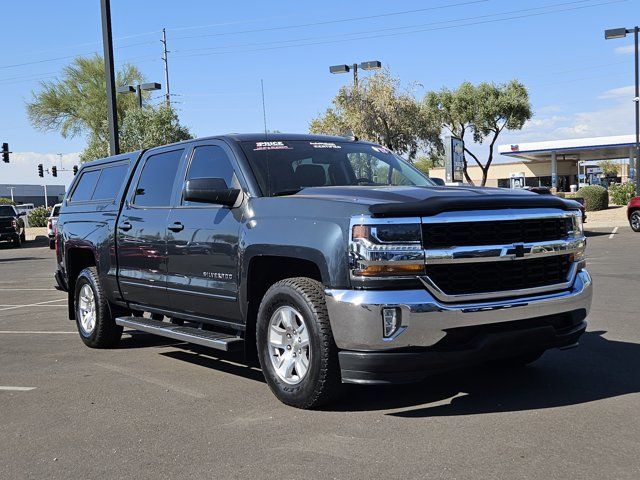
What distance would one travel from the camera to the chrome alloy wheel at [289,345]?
16.0ft

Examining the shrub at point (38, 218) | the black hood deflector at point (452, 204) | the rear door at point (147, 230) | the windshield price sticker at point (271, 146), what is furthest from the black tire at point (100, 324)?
the shrub at point (38, 218)

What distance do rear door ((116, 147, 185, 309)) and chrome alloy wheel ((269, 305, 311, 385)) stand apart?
1675 millimetres

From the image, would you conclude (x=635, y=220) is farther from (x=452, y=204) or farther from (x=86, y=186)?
(x=452, y=204)

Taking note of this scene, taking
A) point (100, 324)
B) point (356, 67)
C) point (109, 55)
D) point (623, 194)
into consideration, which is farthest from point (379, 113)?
point (100, 324)

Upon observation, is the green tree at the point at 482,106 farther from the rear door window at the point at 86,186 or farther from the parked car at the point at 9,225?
the rear door window at the point at 86,186

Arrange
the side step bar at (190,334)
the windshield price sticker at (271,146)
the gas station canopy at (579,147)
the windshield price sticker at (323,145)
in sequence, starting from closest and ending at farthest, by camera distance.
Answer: the side step bar at (190,334)
the windshield price sticker at (271,146)
the windshield price sticker at (323,145)
the gas station canopy at (579,147)

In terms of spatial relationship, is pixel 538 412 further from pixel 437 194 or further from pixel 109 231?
pixel 109 231

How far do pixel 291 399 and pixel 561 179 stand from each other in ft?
231

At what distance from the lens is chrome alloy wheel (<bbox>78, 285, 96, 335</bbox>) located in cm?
778

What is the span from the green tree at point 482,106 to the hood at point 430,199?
1637 inches

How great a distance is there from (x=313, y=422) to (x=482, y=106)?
44356 millimetres

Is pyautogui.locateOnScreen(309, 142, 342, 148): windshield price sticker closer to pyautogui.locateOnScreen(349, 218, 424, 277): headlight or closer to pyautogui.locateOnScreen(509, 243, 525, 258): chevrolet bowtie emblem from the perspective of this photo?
pyautogui.locateOnScreen(349, 218, 424, 277): headlight

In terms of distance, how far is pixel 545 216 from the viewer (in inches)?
195

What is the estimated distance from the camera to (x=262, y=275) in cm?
538
